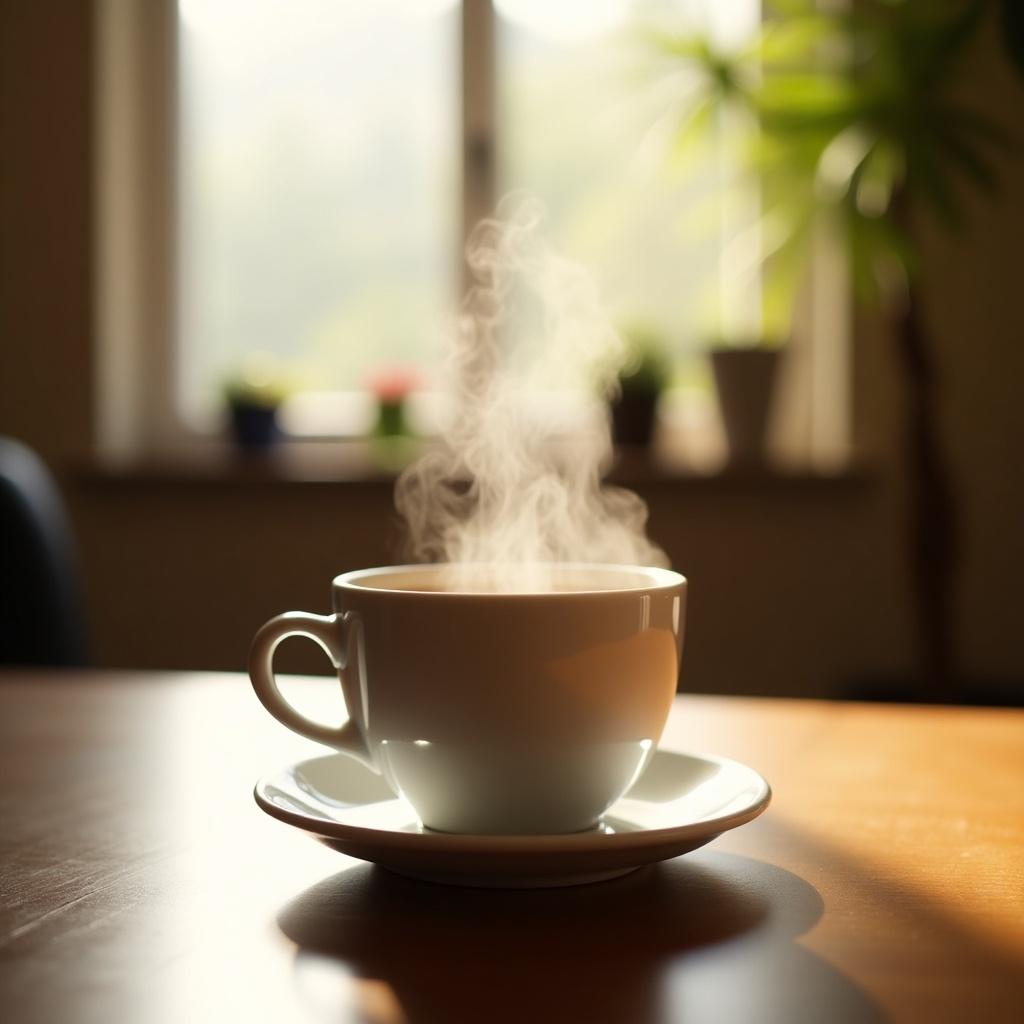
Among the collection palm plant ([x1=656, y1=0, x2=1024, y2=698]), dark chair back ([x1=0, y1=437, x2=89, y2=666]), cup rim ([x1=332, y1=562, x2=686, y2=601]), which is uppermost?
palm plant ([x1=656, y1=0, x2=1024, y2=698])

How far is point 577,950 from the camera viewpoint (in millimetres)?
437

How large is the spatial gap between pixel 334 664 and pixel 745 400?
2.06m

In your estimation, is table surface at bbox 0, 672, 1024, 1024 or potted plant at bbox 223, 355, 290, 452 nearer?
table surface at bbox 0, 672, 1024, 1024

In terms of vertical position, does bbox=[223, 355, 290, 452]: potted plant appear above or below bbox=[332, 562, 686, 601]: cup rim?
above

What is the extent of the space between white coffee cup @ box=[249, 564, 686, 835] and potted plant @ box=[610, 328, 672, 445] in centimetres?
208

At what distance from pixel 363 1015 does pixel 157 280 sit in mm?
2795

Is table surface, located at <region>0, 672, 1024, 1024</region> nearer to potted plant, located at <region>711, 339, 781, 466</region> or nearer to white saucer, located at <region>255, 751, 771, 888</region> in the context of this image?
white saucer, located at <region>255, 751, 771, 888</region>

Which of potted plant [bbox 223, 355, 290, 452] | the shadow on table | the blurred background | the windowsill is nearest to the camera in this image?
the shadow on table

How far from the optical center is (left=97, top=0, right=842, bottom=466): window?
9.36ft

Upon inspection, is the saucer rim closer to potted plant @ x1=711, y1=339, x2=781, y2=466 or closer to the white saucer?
the white saucer

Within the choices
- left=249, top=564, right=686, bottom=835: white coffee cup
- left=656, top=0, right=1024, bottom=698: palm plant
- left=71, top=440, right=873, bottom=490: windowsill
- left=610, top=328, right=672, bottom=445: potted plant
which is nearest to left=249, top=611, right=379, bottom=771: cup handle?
left=249, top=564, right=686, bottom=835: white coffee cup

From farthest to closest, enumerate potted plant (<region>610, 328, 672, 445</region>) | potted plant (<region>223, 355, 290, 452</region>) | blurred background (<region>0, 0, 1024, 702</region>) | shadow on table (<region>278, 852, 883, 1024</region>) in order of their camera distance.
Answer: potted plant (<region>223, 355, 290, 452</region>), potted plant (<region>610, 328, 672, 445</region>), blurred background (<region>0, 0, 1024, 702</region>), shadow on table (<region>278, 852, 883, 1024</region>)

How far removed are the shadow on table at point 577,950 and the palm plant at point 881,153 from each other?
5.44 ft

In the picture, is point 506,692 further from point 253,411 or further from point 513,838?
point 253,411
